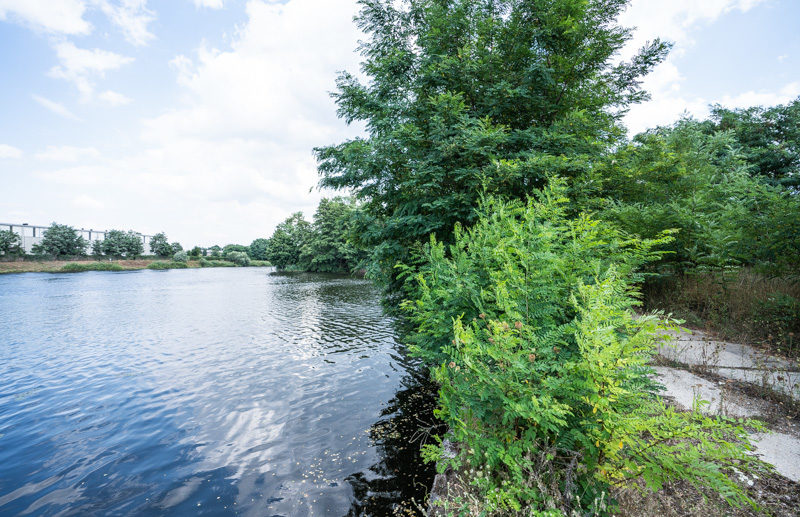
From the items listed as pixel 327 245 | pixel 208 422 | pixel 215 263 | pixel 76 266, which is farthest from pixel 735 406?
Answer: pixel 215 263

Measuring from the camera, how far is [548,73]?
23.7 ft

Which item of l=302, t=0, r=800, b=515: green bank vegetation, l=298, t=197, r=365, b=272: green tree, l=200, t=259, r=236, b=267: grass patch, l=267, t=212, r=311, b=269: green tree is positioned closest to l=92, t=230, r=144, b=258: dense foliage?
l=200, t=259, r=236, b=267: grass patch

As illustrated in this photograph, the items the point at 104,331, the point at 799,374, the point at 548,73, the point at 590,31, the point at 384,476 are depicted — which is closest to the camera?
the point at 384,476

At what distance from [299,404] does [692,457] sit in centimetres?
733

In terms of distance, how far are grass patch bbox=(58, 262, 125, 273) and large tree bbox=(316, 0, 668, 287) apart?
2715 inches

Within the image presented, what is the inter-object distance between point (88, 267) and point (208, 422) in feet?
231

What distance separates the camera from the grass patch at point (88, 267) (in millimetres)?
53303

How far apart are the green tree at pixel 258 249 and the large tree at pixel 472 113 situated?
381ft

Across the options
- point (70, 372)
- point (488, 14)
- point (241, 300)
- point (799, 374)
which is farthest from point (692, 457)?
point (241, 300)

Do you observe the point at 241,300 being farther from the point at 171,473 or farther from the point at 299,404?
the point at 171,473

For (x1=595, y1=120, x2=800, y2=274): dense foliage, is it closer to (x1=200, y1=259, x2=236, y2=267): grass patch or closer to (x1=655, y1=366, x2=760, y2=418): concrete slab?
(x1=655, y1=366, x2=760, y2=418): concrete slab

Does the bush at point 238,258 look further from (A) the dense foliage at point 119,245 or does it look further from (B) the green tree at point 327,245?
(B) the green tree at point 327,245

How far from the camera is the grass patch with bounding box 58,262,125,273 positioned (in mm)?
53303

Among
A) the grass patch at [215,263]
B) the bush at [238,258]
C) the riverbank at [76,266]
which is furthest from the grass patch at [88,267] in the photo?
the bush at [238,258]
